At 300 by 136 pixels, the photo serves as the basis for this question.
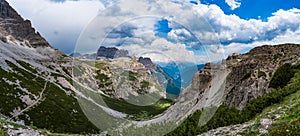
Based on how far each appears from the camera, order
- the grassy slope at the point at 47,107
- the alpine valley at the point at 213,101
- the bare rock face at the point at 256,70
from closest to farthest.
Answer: the alpine valley at the point at 213,101 < the bare rock face at the point at 256,70 < the grassy slope at the point at 47,107

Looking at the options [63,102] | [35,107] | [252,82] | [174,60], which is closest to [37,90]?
[63,102]

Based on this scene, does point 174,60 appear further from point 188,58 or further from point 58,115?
point 58,115

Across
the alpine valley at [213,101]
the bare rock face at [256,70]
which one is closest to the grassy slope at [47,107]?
the alpine valley at [213,101]

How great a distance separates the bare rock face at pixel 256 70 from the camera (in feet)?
251

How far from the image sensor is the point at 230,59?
13400 cm

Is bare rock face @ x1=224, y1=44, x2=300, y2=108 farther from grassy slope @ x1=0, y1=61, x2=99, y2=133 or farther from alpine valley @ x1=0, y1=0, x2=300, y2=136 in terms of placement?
grassy slope @ x1=0, y1=61, x2=99, y2=133

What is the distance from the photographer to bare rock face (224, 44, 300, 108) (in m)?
76.4

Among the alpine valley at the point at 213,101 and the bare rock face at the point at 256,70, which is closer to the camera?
the alpine valley at the point at 213,101

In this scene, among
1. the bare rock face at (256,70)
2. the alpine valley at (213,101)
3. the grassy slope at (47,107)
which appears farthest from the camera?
the grassy slope at (47,107)

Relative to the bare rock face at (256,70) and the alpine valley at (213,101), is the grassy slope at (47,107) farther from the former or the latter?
the bare rock face at (256,70)

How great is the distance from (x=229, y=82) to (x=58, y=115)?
330ft

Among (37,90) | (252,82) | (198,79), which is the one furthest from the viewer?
(37,90)

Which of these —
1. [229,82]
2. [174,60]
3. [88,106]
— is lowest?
[88,106]

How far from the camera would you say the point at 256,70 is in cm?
8950
